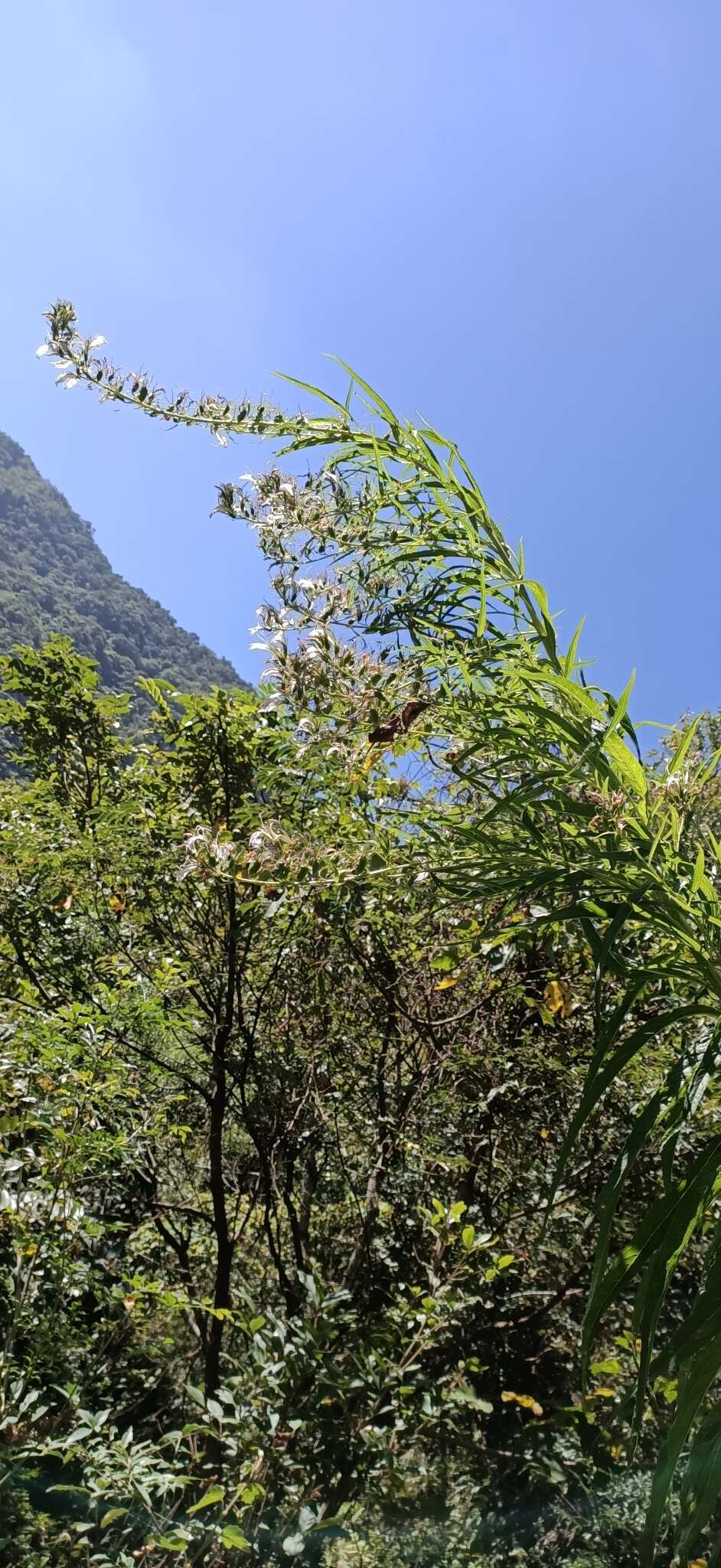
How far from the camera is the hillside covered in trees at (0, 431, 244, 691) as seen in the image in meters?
20.4

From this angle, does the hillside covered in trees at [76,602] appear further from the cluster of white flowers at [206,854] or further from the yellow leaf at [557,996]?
the cluster of white flowers at [206,854]

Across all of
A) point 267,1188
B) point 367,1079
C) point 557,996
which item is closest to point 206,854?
point 557,996

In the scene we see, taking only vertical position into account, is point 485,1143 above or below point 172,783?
Result: below

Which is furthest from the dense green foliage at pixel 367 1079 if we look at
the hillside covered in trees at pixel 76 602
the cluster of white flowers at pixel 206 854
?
the hillside covered in trees at pixel 76 602

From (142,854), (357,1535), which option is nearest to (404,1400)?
(357,1535)

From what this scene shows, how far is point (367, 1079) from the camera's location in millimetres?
3043

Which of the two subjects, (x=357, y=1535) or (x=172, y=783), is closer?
(x=357, y=1535)

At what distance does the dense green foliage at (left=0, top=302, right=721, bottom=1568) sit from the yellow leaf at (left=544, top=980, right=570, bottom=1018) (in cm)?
2

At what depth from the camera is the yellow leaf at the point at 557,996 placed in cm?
215

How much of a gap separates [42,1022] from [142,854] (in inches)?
35.3

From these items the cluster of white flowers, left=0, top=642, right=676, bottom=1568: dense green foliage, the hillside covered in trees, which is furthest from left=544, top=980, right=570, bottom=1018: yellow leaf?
the hillside covered in trees

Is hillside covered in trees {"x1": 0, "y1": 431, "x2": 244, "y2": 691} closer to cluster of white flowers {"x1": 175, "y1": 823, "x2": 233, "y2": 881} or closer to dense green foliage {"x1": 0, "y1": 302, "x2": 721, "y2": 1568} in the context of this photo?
dense green foliage {"x1": 0, "y1": 302, "x2": 721, "y2": 1568}

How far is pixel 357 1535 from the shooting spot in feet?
7.13

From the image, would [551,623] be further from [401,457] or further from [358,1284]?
[358,1284]
